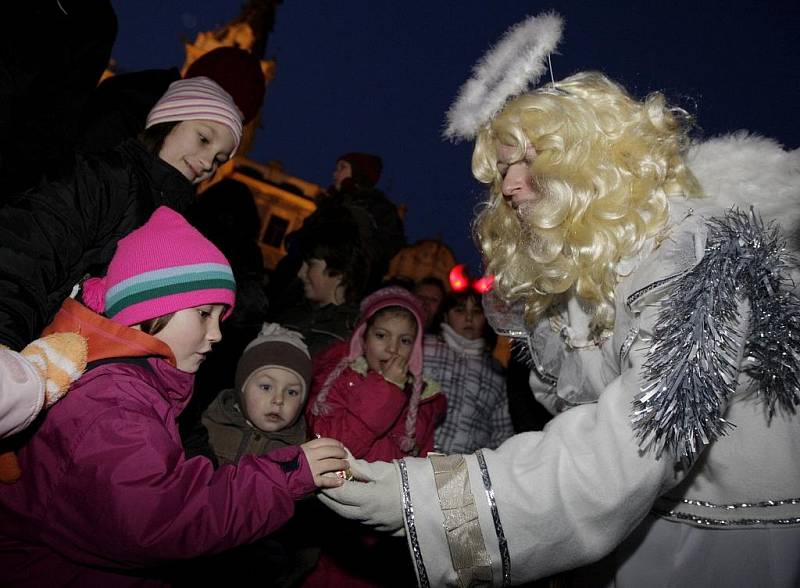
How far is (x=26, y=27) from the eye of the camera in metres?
2.42

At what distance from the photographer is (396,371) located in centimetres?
370

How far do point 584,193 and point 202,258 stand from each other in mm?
1495

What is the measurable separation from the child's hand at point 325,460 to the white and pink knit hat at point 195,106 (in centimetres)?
189

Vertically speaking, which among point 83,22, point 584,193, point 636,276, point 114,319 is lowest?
point 114,319

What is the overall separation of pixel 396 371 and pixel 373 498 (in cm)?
191

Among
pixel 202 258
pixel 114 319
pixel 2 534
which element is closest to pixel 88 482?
pixel 2 534

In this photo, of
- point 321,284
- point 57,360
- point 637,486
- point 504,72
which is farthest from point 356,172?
point 637,486

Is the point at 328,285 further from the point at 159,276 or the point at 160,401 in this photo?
the point at 160,401

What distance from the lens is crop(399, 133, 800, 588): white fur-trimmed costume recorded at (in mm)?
1605

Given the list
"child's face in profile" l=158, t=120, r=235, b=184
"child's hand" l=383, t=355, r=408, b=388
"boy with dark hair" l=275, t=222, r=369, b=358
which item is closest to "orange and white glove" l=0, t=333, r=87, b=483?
"child's face in profile" l=158, t=120, r=235, b=184

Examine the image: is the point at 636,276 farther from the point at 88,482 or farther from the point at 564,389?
the point at 88,482

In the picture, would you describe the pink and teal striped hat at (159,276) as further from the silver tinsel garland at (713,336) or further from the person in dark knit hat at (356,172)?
the person in dark knit hat at (356,172)

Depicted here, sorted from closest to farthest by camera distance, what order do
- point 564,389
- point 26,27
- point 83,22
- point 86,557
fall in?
1. point 86,557
2. point 564,389
3. point 26,27
4. point 83,22

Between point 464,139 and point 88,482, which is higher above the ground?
point 464,139
